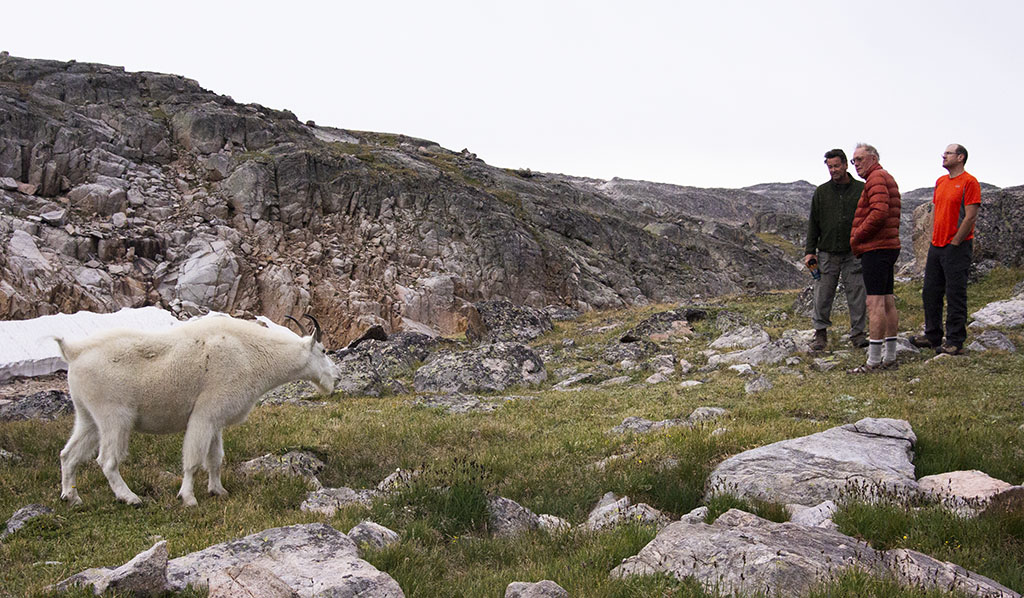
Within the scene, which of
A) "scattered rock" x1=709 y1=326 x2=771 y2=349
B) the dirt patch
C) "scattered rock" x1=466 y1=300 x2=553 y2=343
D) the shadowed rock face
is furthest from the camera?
the shadowed rock face

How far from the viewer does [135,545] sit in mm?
5465

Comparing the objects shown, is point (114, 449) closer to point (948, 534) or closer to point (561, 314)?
point (948, 534)

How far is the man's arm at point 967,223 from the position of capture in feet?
33.2

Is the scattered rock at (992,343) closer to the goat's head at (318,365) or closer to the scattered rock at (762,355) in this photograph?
the scattered rock at (762,355)

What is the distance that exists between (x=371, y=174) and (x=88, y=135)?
17.3m

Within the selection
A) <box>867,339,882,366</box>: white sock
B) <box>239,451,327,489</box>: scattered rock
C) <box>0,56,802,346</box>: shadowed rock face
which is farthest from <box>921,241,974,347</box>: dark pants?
<box>0,56,802,346</box>: shadowed rock face

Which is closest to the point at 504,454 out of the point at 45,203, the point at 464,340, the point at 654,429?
the point at 654,429

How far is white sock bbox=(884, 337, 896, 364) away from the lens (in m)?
10.9

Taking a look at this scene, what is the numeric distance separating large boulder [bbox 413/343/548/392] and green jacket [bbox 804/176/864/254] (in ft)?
23.3

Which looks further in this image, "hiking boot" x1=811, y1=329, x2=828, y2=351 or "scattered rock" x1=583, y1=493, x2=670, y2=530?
"hiking boot" x1=811, y1=329, x2=828, y2=351

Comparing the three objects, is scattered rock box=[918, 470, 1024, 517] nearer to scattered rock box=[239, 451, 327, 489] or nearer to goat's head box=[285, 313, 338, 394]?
scattered rock box=[239, 451, 327, 489]

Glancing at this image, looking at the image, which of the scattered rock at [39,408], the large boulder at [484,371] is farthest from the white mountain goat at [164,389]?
the scattered rock at [39,408]

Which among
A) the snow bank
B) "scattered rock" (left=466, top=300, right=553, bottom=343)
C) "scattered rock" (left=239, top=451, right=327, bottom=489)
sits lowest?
the snow bank

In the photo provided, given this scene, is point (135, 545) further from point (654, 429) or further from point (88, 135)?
point (88, 135)
